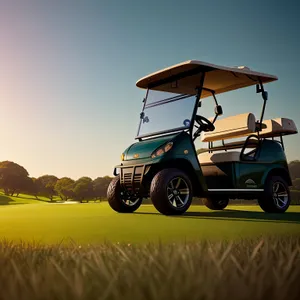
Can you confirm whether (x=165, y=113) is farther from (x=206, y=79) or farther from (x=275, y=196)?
(x=275, y=196)

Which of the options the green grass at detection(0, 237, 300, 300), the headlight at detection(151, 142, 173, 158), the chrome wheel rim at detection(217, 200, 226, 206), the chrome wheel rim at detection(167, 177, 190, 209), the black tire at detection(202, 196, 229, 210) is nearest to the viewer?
the green grass at detection(0, 237, 300, 300)

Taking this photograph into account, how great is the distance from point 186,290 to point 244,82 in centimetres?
737

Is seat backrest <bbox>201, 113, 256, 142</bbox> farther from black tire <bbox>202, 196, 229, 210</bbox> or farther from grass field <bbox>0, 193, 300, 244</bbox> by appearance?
grass field <bbox>0, 193, 300, 244</bbox>

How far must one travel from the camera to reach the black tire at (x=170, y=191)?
617cm

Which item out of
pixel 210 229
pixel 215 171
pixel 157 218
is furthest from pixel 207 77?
pixel 210 229

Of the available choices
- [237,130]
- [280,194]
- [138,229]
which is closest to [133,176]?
[138,229]

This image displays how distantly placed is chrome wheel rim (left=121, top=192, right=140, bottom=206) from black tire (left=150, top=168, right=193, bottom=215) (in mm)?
1207

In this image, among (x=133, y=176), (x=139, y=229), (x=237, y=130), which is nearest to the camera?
(x=139, y=229)

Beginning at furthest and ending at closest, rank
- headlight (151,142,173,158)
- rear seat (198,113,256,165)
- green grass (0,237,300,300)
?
rear seat (198,113,256,165) < headlight (151,142,173,158) < green grass (0,237,300,300)

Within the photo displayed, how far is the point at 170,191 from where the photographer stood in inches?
249

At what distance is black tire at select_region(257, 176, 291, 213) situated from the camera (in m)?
8.01

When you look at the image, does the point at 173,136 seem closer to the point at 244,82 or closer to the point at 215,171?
the point at 215,171

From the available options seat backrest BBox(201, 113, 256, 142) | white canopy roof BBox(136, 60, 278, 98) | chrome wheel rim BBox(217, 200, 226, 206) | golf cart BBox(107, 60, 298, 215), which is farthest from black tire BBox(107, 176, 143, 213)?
seat backrest BBox(201, 113, 256, 142)

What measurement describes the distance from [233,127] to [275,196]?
1557mm
